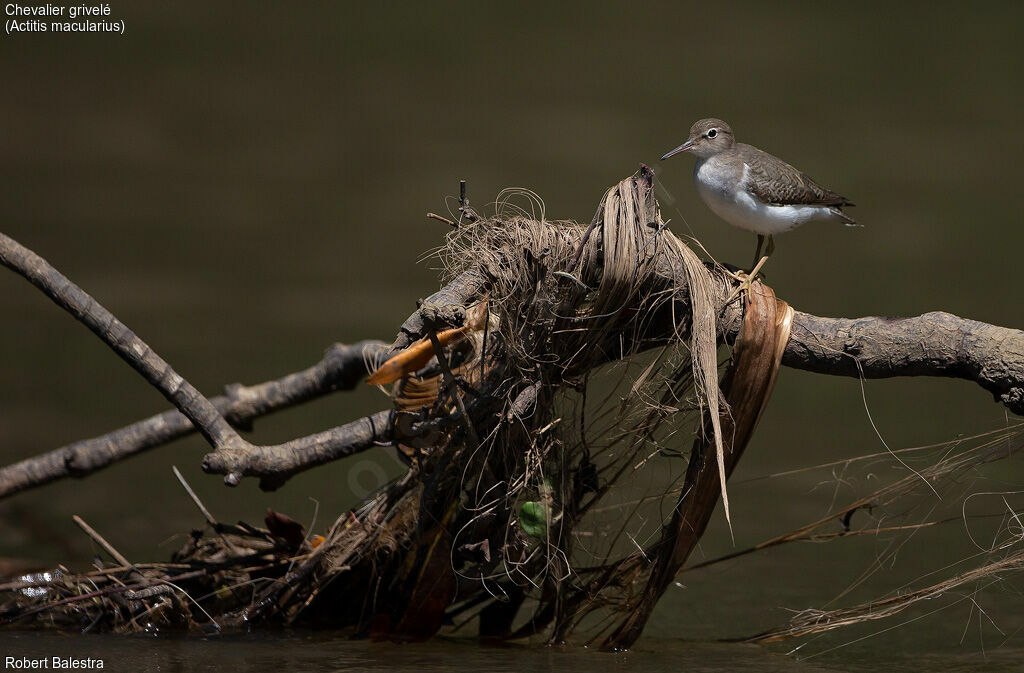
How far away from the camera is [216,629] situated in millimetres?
2336

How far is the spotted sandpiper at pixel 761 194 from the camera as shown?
2227 millimetres

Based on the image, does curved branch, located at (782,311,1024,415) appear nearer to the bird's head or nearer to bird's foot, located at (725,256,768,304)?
bird's foot, located at (725,256,768,304)

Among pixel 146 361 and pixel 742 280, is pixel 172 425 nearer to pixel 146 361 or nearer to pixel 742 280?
pixel 146 361

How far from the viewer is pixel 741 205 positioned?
2221 mm

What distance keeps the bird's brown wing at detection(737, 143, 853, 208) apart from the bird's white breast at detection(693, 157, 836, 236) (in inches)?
0.5

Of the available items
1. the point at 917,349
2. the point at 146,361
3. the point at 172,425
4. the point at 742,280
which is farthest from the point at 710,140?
the point at 172,425

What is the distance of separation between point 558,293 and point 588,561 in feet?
1.91

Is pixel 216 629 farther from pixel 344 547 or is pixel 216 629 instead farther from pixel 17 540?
pixel 17 540

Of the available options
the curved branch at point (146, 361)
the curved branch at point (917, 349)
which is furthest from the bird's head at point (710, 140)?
the curved branch at point (146, 361)

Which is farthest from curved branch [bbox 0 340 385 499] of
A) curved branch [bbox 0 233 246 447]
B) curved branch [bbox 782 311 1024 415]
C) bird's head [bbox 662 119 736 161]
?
curved branch [bbox 782 311 1024 415]

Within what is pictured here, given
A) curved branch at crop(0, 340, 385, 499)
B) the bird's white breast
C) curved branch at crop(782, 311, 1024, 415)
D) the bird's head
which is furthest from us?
curved branch at crop(0, 340, 385, 499)

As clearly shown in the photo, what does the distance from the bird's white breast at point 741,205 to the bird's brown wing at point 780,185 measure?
0.01m

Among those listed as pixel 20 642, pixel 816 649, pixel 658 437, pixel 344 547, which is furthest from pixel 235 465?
pixel 816 649

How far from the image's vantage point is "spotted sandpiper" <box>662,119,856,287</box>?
2.23 m
